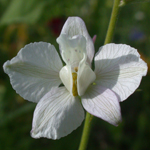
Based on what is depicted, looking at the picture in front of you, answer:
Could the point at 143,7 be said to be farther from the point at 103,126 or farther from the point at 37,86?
the point at 37,86

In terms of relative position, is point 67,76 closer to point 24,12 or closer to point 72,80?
point 72,80

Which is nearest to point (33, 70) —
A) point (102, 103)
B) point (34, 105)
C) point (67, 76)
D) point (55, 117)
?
point (67, 76)

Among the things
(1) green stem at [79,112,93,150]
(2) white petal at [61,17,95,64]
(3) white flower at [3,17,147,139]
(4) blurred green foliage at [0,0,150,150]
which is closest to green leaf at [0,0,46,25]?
(4) blurred green foliage at [0,0,150,150]

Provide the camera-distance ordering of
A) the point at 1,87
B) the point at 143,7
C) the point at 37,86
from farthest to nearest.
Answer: the point at 143,7 < the point at 1,87 < the point at 37,86

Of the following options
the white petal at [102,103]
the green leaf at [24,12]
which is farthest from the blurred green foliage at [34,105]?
the white petal at [102,103]

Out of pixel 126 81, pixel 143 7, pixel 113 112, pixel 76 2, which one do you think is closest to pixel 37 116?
pixel 113 112

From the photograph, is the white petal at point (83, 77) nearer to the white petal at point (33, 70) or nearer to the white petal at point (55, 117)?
the white petal at point (55, 117)

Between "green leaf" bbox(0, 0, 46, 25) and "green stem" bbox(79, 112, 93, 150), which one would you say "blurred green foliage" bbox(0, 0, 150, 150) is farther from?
"green stem" bbox(79, 112, 93, 150)
